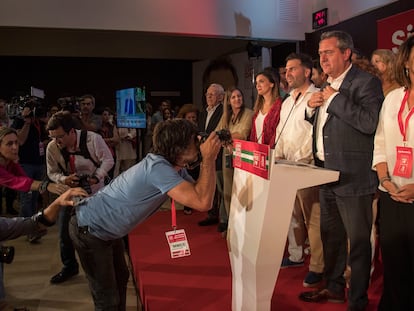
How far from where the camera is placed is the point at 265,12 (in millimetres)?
6137

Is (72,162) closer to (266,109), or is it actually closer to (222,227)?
(266,109)

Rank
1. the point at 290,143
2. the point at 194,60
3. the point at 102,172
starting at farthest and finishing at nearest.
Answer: the point at 194,60 → the point at 102,172 → the point at 290,143

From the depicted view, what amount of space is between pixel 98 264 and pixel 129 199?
1.21ft

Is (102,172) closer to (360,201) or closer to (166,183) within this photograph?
(166,183)

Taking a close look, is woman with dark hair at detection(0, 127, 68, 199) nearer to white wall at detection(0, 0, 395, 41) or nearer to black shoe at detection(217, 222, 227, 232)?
black shoe at detection(217, 222, 227, 232)

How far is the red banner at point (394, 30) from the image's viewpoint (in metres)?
3.97

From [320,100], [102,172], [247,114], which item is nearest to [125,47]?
[247,114]

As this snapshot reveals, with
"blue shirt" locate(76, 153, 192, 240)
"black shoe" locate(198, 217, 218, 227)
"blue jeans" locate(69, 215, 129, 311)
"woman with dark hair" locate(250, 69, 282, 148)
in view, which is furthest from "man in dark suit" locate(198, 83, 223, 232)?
"blue shirt" locate(76, 153, 192, 240)

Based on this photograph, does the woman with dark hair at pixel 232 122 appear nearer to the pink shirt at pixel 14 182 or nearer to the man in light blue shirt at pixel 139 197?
the pink shirt at pixel 14 182

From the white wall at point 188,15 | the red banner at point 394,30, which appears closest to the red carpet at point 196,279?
the red banner at point 394,30

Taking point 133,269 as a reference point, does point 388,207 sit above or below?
above

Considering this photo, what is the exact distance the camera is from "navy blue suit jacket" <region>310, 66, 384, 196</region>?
6.73 feet

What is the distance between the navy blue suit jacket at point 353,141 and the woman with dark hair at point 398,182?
0.16m

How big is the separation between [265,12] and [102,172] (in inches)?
169
